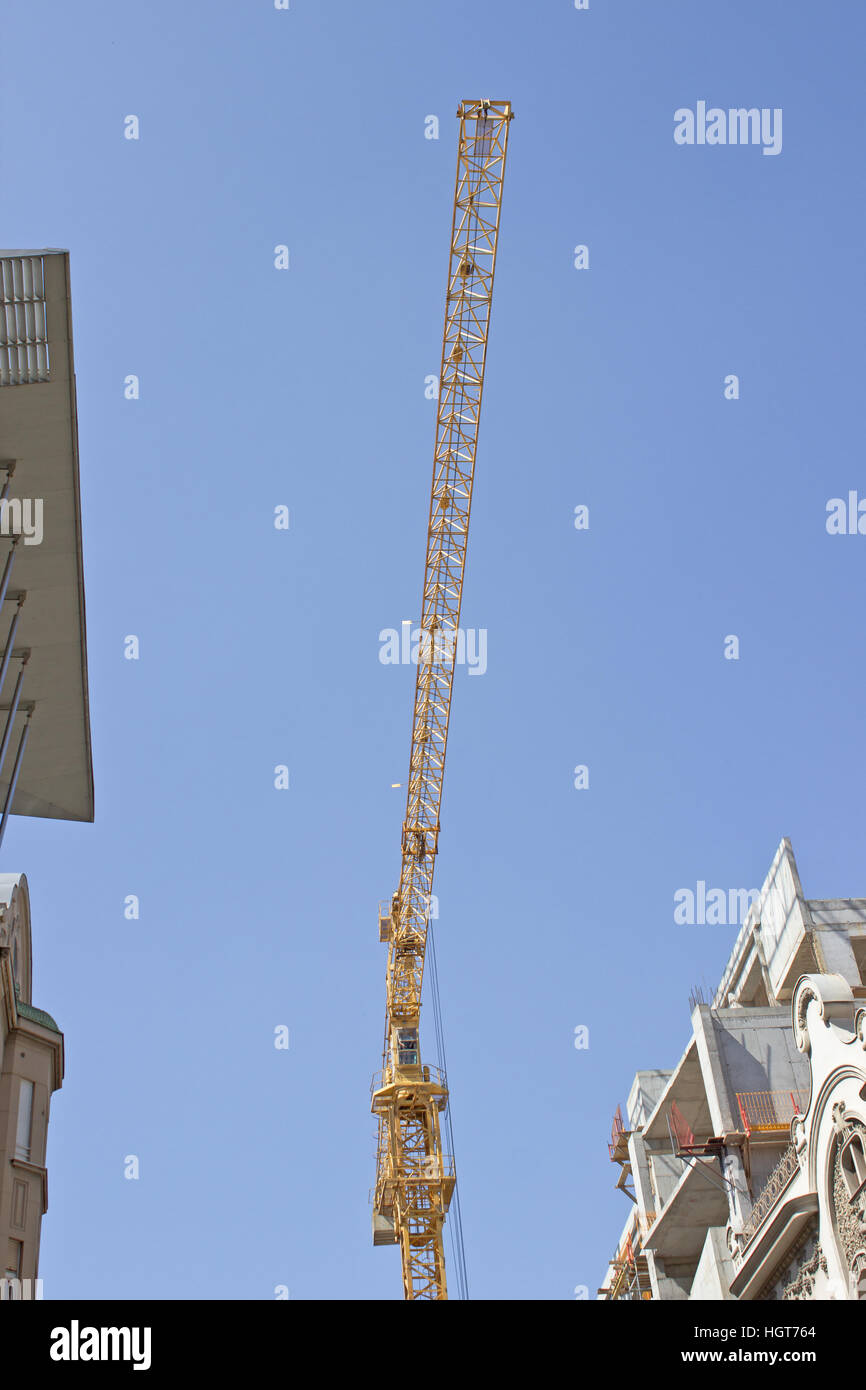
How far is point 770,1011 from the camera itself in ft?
126

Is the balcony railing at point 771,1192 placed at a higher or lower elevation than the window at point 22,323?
lower

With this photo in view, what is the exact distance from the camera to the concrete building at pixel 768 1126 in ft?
86.3

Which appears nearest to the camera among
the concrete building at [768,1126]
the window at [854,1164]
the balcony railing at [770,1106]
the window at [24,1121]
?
the window at [24,1121]

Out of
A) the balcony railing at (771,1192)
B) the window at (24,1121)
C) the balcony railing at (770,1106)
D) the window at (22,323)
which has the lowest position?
the balcony railing at (771,1192)

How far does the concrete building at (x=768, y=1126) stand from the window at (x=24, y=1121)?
15424 millimetres

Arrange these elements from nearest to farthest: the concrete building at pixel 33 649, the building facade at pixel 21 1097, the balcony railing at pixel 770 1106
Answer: the concrete building at pixel 33 649 < the building facade at pixel 21 1097 < the balcony railing at pixel 770 1106

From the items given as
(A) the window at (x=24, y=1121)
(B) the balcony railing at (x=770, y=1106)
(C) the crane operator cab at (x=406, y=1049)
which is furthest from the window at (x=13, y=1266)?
(C) the crane operator cab at (x=406, y=1049)

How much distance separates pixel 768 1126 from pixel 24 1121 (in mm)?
20476

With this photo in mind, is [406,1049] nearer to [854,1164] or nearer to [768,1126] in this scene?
[768,1126]

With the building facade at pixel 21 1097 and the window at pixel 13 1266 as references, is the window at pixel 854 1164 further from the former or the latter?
the window at pixel 13 1266

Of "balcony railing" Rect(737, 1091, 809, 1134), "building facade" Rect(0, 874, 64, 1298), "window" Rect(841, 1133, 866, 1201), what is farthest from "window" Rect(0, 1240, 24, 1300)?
"balcony railing" Rect(737, 1091, 809, 1134)
